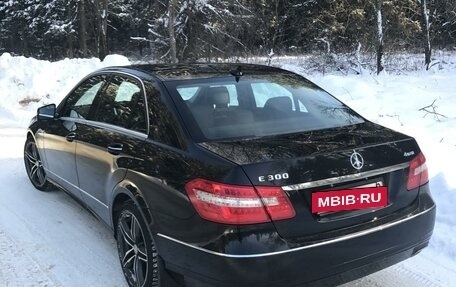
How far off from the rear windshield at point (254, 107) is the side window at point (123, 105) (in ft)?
0.99

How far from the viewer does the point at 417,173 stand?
307 cm

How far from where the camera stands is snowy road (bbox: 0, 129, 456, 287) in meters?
3.56

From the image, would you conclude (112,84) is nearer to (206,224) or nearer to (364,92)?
(206,224)

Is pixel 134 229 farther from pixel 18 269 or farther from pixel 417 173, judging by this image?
pixel 417 173

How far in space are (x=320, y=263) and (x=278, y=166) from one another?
1.83 feet

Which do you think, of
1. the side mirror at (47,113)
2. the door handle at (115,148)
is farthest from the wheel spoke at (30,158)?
the door handle at (115,148)

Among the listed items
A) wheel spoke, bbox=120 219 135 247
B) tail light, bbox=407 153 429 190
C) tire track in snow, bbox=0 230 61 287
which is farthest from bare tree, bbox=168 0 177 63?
tail light, bbox=407 153 429 190

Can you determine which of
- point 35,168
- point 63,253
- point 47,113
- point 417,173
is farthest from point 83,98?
point 417,173

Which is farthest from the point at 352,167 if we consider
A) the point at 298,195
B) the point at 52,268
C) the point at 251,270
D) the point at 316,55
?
the point at 316,55

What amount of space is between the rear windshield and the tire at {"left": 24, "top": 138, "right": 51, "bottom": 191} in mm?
2794

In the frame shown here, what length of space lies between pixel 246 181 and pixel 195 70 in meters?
1.56

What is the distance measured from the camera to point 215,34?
72.6 feet

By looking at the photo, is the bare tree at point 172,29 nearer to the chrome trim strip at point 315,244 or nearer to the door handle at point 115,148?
the door handle at point 115,148

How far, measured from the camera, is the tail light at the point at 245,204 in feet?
8.13
